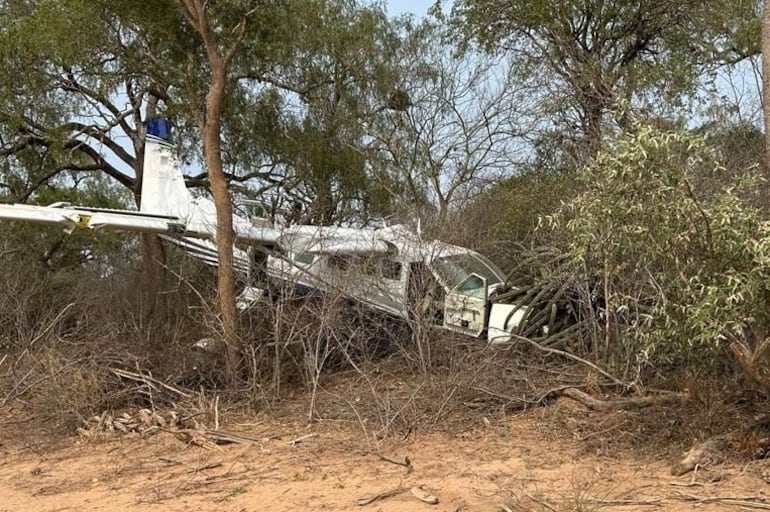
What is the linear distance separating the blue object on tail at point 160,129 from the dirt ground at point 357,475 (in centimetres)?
840

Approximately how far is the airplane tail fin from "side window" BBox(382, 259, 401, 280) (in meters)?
6.10

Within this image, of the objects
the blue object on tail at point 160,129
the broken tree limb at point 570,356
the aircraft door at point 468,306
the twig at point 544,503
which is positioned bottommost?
the twig at point 544,503

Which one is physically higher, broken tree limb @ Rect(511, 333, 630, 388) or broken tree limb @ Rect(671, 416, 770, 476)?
broken tree limb @ Rect(511, 333, 630, 388)

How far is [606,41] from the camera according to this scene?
17.0 meters

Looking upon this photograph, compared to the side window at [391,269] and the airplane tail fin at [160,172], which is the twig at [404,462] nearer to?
the side window at [391,269]

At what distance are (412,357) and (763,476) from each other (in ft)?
16.6

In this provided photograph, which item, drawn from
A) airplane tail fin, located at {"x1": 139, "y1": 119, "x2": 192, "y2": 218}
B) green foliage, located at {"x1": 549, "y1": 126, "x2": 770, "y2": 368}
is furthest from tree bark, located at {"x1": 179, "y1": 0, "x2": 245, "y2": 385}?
green foliage, located at {"x1": 549, "y1": 126, "x2": 770, "y2": 368}

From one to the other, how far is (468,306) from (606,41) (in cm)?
847

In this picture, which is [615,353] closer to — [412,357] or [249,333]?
[412,357]

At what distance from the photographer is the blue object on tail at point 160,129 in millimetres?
16344

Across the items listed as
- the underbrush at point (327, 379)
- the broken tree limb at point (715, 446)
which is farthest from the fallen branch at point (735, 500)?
the underbrush at point (327, 379)

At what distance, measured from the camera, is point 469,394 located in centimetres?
936

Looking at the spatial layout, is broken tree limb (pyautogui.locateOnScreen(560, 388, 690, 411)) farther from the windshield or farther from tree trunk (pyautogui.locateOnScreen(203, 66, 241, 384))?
tree trunk (pyautogui.locateOnScreen(203, 66, 241, 384))

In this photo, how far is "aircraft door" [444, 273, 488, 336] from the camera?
11.0m
